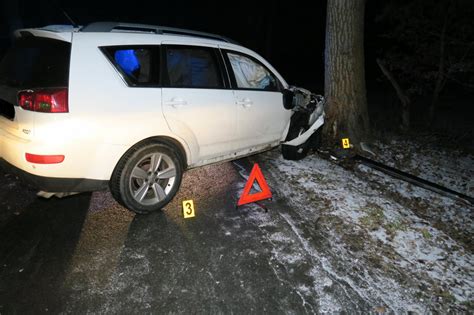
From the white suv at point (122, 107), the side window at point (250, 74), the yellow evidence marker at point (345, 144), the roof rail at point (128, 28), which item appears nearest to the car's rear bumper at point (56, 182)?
Result: the white suv at point (122, 107)

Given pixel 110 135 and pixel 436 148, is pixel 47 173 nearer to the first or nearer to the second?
pixel 110 135

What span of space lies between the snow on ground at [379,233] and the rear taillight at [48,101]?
7.53 feet

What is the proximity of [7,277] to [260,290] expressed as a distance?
2078 mm

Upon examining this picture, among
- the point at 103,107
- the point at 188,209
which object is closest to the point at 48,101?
the point at 103,107

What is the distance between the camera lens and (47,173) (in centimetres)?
293

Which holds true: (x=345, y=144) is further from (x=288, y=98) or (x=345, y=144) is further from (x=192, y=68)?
(x=192, y=68)

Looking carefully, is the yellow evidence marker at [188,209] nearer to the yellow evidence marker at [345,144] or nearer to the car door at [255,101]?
the car door at [255,101]

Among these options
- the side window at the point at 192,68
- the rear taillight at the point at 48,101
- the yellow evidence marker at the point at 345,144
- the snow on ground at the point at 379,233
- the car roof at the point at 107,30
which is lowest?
the snow on ground at the point at 379,233

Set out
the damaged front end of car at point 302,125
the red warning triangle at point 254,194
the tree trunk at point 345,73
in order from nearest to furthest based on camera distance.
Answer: the red warning triangle at point 254,194, the damaged front end of car at point 302,125, the tree trunk at point 345,73

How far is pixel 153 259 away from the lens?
3.03m

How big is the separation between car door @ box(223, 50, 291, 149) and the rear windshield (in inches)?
73.5

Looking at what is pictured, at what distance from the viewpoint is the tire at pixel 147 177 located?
10.9 ft

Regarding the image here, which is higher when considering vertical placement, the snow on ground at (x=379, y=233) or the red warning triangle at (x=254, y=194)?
the red warning triangle at (x=254, y=194)

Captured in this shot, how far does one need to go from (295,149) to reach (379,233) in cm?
207
